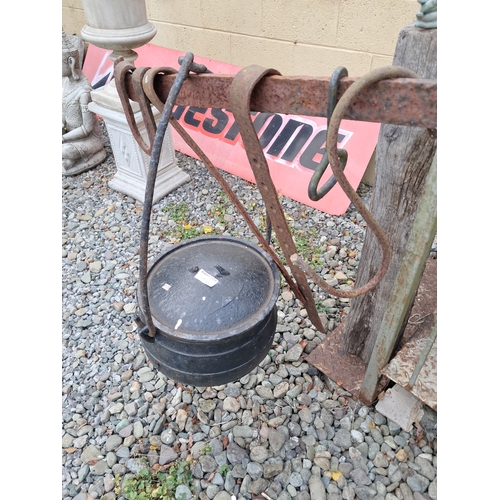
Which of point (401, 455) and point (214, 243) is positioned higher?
point (214, 243)

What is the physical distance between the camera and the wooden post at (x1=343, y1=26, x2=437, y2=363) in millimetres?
1392

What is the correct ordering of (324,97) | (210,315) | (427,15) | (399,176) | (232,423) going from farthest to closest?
(232,423) → (399,176) → (210,315) → (427,15) → (324,97)

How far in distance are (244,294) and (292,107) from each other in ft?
2.36

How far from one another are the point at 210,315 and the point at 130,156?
9.75 ft

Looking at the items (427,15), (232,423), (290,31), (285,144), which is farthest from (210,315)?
(290,31)

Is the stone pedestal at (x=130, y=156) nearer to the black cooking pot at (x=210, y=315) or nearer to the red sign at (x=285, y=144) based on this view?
the red sign at (x=285, y=144)

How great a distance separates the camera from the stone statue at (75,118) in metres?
4.28

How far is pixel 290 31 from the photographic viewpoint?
3768 millimetres

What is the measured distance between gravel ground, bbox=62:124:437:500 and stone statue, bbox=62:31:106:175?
68.8 inches

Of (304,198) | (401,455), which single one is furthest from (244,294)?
(304,198)

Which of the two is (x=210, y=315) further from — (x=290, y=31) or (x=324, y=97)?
(x=290, y=31)

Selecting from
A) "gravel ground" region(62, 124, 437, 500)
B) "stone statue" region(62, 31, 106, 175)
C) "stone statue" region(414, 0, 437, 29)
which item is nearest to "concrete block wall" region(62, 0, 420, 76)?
"stone statue" region(62, 31, 106, 175)

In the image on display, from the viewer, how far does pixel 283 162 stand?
3998 millimetres

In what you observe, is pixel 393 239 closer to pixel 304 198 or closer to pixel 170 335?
pixel 170 335
